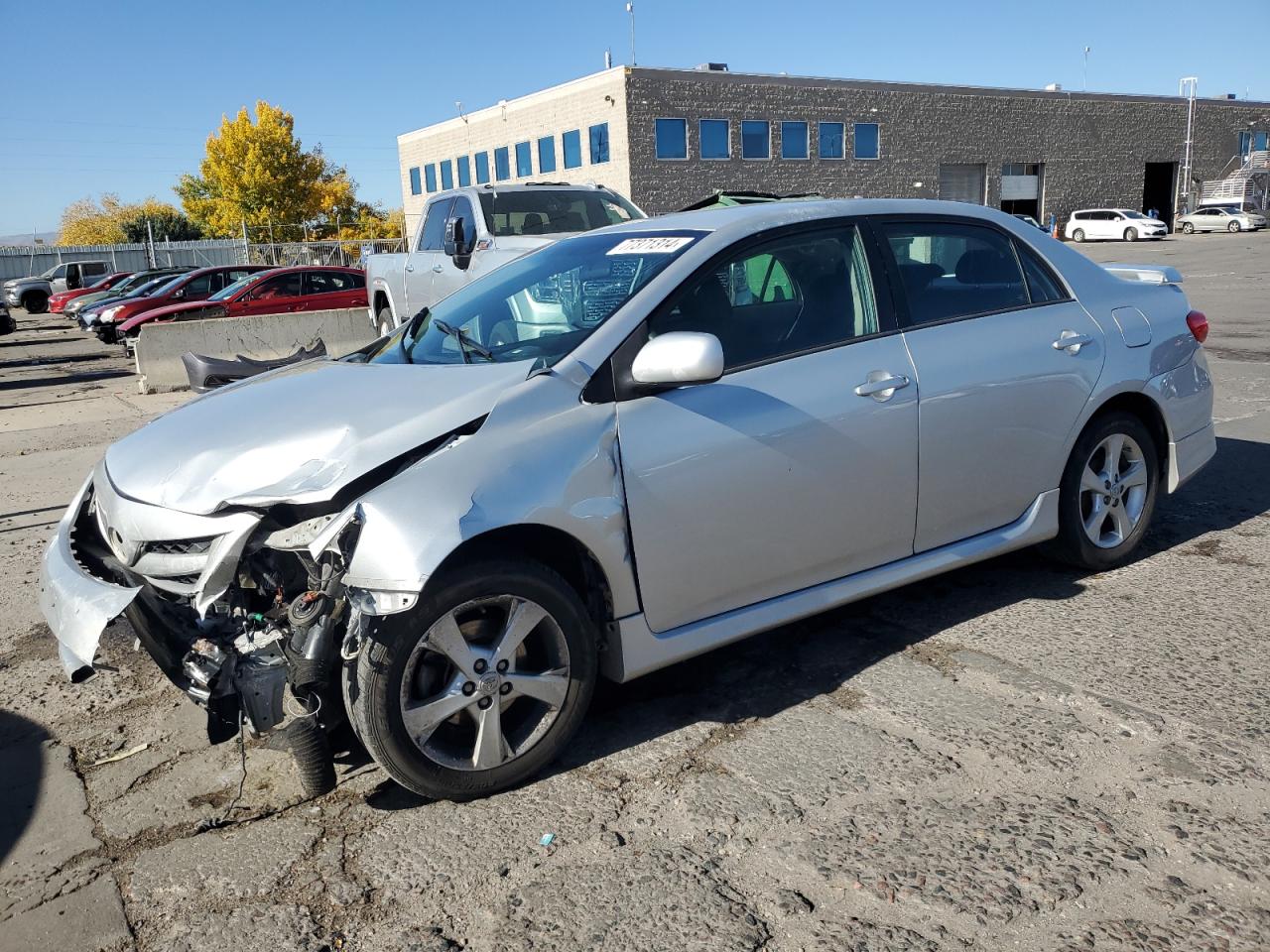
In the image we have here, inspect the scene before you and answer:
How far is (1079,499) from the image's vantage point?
4.55 metres

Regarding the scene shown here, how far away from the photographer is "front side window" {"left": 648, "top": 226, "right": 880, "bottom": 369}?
3621 mm

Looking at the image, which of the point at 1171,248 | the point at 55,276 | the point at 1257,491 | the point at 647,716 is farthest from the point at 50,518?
the point at 1171,248

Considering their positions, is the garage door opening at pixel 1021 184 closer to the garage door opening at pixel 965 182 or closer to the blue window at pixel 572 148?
the garage door opening at pixel 965 182

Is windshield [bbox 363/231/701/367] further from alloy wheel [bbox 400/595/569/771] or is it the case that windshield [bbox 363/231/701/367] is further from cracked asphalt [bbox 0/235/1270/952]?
cracked asphalt [bbox 0/235/1270/952]

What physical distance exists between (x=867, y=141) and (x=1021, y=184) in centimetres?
1048

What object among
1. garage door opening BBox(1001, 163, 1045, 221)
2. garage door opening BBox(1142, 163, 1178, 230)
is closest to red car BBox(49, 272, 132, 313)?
garage door opening BBox(1001, 163, 1045, 221)

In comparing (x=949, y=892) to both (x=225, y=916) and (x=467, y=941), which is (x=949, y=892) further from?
(x=225, y=916)

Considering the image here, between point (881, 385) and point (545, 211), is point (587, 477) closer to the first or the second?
point (881, 385)

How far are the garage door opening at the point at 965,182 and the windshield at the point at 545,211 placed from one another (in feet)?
145

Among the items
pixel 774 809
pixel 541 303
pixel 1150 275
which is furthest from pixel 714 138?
pixel 774 809

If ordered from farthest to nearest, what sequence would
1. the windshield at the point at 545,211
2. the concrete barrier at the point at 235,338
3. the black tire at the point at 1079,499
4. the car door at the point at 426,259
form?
the concrete barrier at the point at 235,338, the car door at the point at 426,259, the windshield at the point at 545,211, the black tire at the point at 1079,499

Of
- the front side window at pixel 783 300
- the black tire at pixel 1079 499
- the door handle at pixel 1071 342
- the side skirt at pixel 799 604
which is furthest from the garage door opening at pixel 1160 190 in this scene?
the front side window at pixel 783 300

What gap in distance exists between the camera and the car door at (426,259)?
11.3 meters

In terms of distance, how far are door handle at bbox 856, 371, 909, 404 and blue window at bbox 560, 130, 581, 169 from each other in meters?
43.4
